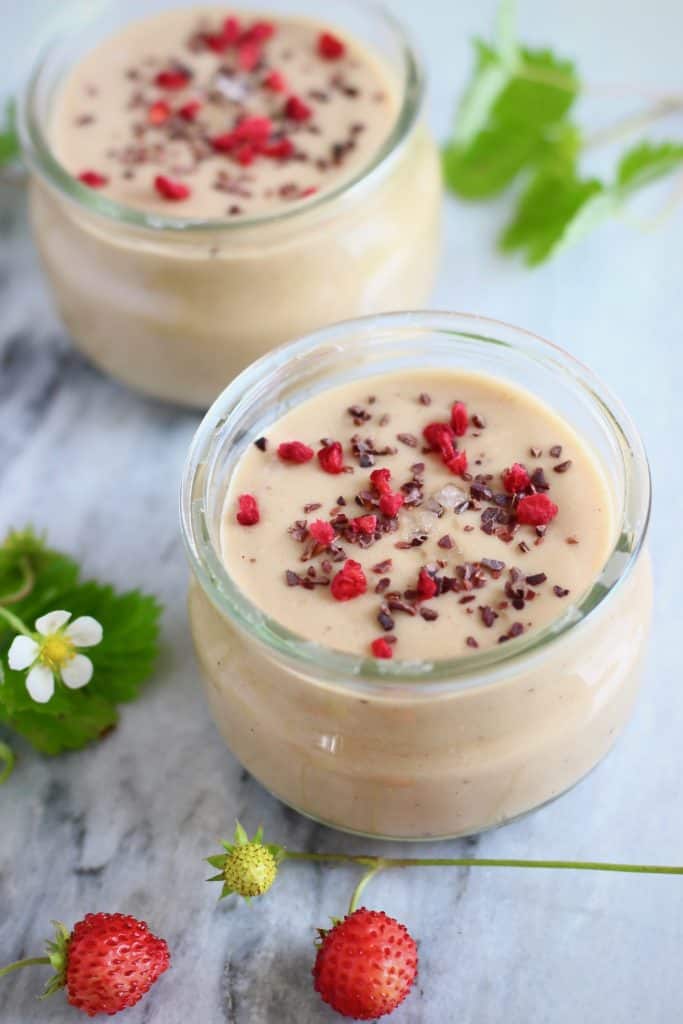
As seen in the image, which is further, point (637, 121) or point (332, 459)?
point (637, 121)

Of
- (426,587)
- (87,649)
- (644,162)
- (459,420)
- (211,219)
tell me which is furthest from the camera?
(644,162)

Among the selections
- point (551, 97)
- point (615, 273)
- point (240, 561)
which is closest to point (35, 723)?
point (240, 561)

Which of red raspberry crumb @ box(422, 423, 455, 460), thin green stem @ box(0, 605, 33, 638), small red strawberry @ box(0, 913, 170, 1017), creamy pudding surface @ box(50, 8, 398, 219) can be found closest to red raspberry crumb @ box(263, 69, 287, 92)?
creamy pudding surface @ box(50, 8, 398, 219)

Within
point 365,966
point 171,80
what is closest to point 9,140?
point 171,80

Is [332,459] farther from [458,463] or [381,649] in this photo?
[381,649]

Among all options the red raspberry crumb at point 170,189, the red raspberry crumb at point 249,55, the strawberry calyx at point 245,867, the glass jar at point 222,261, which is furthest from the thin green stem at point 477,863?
the red raspberry crumb at point 249,55

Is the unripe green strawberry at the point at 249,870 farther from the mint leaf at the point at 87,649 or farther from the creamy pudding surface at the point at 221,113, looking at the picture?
the creamy pudding surface at the point at 221,113
